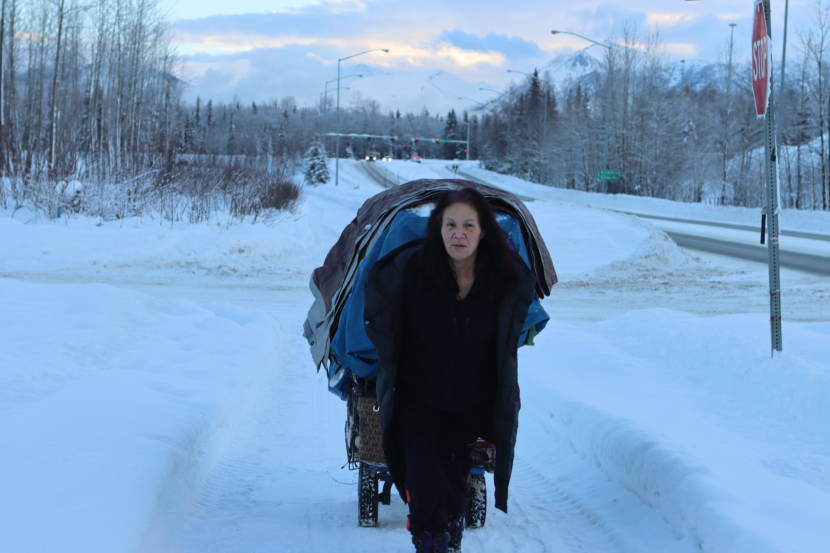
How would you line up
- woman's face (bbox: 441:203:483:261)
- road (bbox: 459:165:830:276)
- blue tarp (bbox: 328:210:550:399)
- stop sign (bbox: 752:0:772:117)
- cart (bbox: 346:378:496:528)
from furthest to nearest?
road (bbox: 459:165:830:276), stop sign (bbox: 752:0:772:117), cart (bbox: 346:378:496:528), blue tarp (bbox: 328:210:550:399), woman's face (bbox: 441:203:483:261)

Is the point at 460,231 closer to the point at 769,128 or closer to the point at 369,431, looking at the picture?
the point at 369,431

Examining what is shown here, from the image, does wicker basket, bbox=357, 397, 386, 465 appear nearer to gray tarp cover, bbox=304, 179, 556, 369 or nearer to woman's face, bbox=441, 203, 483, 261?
gray tarp cover, bbox=304, 179, 556, 369

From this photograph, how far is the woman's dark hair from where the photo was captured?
3.46 m

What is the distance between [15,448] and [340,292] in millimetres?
1996

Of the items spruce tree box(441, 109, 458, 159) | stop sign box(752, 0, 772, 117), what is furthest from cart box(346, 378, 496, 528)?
spruce tree box(441, 109, 458, 159)

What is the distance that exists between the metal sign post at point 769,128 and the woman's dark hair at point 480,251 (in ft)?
13.9

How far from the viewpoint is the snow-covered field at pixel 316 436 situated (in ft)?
13.5

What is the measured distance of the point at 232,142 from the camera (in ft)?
354

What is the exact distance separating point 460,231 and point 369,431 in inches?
52.5

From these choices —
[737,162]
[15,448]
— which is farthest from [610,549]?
[737,162]

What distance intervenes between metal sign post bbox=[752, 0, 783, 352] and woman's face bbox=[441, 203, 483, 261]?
4334 millimetres

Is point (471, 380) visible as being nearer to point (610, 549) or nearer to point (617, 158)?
point (610, 549)

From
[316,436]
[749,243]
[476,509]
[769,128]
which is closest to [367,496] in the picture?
[476,509]

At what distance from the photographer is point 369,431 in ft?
13.9
